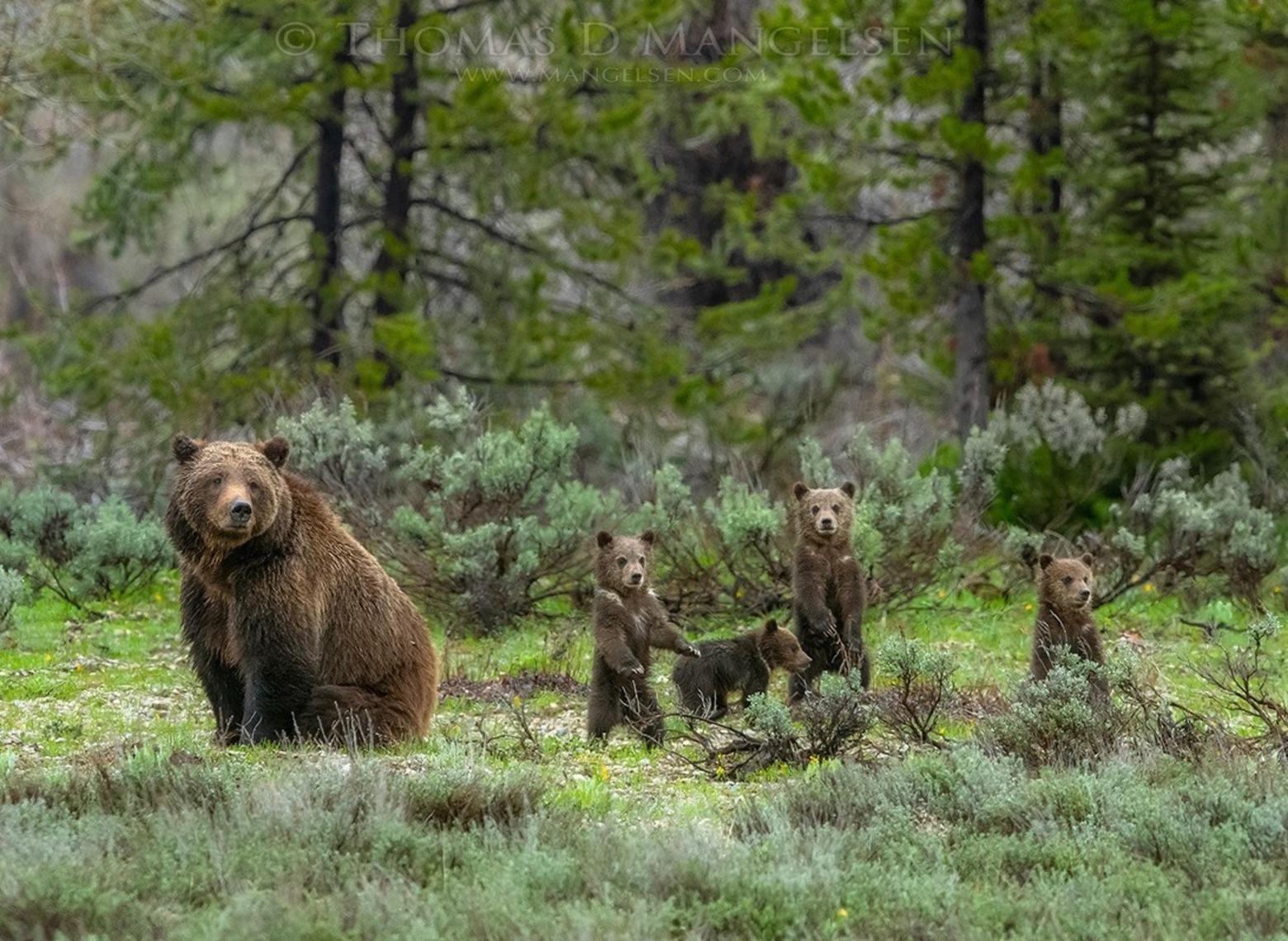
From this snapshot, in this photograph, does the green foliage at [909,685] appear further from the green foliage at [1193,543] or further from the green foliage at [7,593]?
the green foliage at [7,593]

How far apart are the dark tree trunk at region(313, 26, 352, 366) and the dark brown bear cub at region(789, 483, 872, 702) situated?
8.45 m

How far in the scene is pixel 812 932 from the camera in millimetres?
5645

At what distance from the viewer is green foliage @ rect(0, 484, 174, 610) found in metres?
13.6

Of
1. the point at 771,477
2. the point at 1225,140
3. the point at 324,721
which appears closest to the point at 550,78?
the point at 771,477

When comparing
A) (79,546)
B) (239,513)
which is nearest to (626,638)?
(239,513)

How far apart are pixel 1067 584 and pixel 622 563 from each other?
226 cm

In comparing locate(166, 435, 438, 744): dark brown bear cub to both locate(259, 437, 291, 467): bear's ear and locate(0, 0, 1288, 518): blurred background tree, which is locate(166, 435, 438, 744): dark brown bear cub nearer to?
locate(259, 437, 291, 467): bear's ear

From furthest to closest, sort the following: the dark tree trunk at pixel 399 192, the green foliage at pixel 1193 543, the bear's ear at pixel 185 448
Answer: the dark tree trunk at pixel 399 192 < the green foliage at pixel 1193 543 < the bear's ear at pixel 185 448

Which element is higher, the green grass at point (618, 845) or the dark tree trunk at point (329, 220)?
the dark tree trunk at point (329, 220)

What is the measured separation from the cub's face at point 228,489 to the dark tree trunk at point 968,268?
10066 mm

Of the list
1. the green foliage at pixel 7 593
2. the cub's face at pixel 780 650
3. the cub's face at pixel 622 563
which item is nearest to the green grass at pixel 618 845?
the cub's face at pixel 622 563

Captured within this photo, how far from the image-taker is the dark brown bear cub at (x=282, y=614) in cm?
817

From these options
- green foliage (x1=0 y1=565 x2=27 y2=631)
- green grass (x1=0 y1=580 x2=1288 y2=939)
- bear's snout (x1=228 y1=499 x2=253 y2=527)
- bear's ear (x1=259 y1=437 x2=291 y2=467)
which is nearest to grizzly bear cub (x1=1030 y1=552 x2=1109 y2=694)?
green grass (x1=0 y1=580 x2=1288 y2=939)

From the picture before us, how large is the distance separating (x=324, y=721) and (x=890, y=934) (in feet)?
11.3
